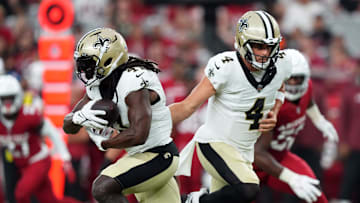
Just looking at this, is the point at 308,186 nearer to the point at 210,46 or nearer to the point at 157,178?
the point at 157,178

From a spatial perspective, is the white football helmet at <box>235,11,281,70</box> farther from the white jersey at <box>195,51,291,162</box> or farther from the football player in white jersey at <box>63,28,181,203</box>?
the football player in white jersey at <box>63,28,181,203</box>

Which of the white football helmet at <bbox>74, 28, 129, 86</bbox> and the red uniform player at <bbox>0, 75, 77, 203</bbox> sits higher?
the white football helmet at <bbox>74, 28, 129, 86</bbox>

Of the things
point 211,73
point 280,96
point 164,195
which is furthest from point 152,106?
point 280,96

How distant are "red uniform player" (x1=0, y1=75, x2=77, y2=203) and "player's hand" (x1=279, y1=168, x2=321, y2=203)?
255 cm

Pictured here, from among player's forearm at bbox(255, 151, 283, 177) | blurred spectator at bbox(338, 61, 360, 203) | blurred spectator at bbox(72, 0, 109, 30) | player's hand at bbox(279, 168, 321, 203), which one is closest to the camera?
player's hand at bbox(279, 168, 321, 203)

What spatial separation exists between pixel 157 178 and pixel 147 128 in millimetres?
402

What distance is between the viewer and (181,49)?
35.5 ft

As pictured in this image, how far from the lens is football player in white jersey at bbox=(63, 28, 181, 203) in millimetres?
4906

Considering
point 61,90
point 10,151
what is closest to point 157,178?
point 10,151

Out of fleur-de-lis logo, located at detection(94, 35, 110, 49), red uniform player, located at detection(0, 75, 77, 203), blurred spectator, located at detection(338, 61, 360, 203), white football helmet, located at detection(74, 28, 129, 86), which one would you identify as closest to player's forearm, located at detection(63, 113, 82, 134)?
white football helmet, located at detection(74, 28, 129, 86)

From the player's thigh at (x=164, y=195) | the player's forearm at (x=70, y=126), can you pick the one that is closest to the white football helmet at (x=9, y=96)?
the player's forearm at (x=70, y=126)

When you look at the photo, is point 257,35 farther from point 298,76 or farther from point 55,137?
point 55,137

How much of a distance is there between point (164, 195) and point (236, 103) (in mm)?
862

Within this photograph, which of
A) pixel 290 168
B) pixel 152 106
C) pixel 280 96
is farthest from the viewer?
pixel 290 168
